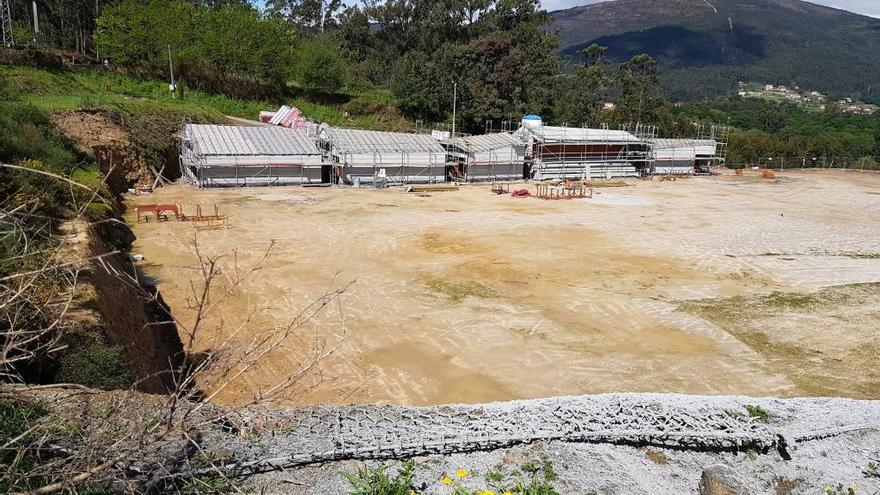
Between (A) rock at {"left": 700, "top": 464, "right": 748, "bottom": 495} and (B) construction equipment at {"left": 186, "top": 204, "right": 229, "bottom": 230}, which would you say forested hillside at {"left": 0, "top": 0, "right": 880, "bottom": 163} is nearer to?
(B) construction equipment at {"left": 186, "top": 204, "right": 229, "bottom": 230}

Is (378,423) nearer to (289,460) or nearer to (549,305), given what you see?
(289,460)

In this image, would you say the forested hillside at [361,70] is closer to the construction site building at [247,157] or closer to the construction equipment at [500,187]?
the construction site building at [247,157]

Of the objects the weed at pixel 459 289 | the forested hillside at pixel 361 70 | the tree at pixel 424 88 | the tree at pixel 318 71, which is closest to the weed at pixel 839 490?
the weed at pixel 459 289

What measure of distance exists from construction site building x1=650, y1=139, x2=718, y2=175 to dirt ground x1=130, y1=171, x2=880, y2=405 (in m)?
19.2

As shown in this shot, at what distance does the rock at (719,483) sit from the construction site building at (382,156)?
111 ft

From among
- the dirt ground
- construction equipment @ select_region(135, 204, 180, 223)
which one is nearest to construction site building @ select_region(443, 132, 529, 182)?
the dirt ground

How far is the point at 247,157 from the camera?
35594 millimetres

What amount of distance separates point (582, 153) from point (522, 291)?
33.5 m

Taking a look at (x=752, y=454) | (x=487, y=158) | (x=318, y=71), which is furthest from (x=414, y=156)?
(x=752, y=454)

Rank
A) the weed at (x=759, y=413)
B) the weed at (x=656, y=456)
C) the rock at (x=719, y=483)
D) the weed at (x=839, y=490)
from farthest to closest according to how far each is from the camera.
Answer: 1. the weed at (x=759, y=413)
2. the weed at (x=656, y=456)
3. the weed at (x=839, y=490)
4. the rock at (x=719, y=483)

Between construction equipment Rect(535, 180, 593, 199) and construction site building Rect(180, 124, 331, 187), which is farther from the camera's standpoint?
construction equipment Rect(535, 180, 593, 199)

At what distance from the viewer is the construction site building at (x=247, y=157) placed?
34781 millimetres

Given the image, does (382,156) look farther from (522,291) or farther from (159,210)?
(522,291)

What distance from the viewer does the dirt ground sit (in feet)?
39.5
